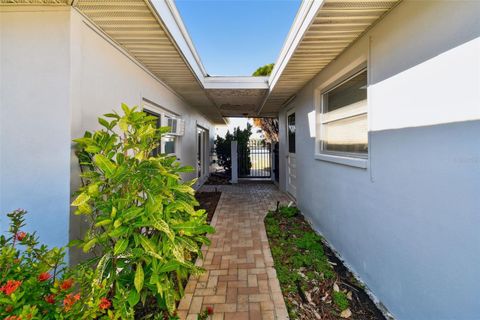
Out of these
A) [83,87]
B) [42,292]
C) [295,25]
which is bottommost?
[42,292]

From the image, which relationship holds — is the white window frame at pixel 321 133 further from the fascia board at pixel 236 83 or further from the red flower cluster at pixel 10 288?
the red flower cluster at pixel 10 288

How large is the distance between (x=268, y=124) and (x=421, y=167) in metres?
14.5

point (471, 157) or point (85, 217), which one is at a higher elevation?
point (471, 157)

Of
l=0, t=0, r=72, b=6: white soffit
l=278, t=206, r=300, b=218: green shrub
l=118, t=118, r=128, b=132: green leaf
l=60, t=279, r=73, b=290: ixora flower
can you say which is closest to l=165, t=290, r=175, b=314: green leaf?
l=60, t=279, r=73, b=290: ixora flower

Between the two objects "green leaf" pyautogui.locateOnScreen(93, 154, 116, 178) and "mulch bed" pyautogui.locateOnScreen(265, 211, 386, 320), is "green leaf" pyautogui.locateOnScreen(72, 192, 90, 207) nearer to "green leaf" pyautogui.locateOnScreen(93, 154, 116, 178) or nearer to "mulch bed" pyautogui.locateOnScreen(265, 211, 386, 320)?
"green leaf" pyautogui.locateOnScreen(93, 154, 116, 178)

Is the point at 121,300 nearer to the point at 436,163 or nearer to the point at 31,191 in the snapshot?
the point at 31,191

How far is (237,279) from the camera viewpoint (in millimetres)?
3049

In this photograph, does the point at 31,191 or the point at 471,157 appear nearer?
the point at 471,157

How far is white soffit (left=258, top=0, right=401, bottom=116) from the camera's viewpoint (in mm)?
2359

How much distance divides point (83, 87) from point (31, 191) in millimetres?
1157

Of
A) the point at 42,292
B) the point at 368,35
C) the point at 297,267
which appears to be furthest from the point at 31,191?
the point at 368,35

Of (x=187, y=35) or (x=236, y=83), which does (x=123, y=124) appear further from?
(x=236, y=83)

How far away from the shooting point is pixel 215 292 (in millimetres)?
2787

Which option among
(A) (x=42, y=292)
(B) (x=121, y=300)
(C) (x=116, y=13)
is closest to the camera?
(A) (x=42, y=292)
